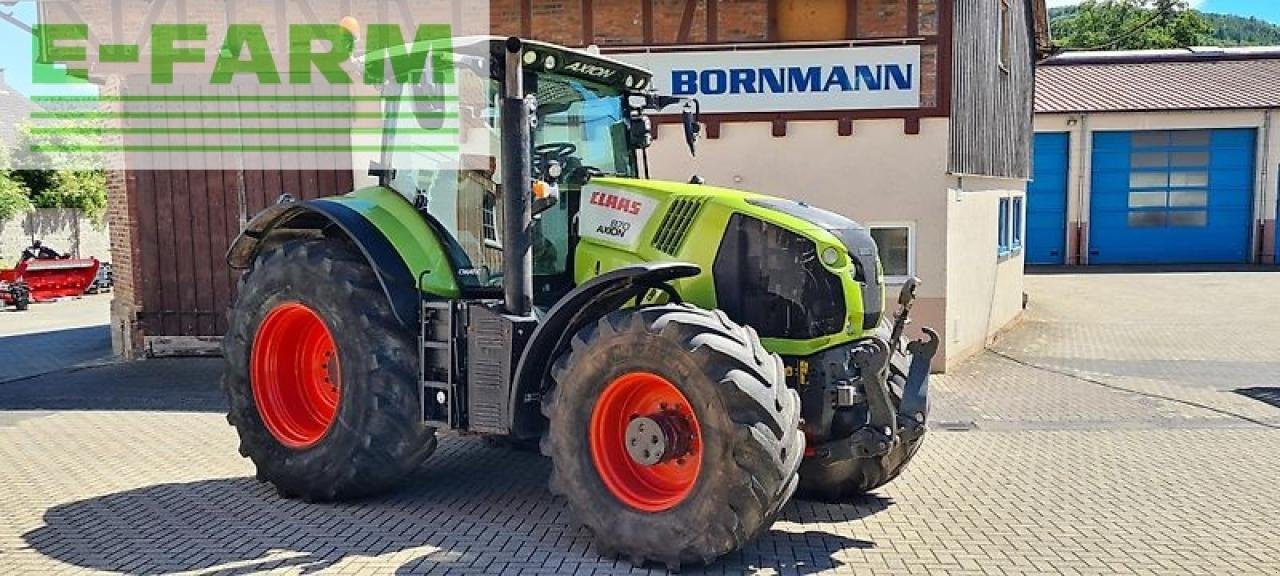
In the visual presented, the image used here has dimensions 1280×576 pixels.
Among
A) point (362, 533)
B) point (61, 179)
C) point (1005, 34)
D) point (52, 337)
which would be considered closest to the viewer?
point (362, 533)

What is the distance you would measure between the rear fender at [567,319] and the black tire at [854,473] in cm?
143

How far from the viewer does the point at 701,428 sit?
A: 4.78m

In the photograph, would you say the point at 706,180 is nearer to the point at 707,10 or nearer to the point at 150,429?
the point at 707,10

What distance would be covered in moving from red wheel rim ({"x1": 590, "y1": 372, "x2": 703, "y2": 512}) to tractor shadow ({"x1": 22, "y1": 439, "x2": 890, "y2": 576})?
1.13 feet

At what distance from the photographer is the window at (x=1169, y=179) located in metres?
25.8

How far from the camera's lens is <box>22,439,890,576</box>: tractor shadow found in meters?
5.15

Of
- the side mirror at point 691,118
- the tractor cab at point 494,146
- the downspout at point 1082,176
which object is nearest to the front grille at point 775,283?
the tractor cab at point 494,146

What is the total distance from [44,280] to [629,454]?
19.8 metres

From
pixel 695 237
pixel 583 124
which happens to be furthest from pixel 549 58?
pixel 695 237

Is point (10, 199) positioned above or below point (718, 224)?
above

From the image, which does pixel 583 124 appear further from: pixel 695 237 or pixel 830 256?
pixel 830 256

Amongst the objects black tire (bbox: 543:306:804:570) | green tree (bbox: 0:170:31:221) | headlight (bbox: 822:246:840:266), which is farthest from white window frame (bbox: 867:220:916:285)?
green tree (bbox: 0:170:31:221)

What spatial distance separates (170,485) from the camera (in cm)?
676

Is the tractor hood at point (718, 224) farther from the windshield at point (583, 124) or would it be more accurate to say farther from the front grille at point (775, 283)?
the windshield at point (583, 124)
